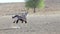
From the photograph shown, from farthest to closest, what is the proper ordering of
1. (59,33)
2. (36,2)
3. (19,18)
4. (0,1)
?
(0,1)
(36,2)
(19,18)
(59,33)

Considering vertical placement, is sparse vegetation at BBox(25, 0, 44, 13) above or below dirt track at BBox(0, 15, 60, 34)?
below

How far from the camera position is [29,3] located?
45094 mm

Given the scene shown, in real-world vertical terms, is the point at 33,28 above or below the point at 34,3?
above

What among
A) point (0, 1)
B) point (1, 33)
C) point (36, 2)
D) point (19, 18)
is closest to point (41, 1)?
point (36, 2)

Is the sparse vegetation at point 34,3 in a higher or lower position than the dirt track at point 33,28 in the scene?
lower

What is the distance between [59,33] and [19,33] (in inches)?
83.7

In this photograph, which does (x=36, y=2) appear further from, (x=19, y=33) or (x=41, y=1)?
(x=19, y=33)

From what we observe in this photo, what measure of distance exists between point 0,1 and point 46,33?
70468 mm

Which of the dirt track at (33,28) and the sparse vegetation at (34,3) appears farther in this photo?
the sparse vegetation at (34,3)

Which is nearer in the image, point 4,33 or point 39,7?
point 4,33

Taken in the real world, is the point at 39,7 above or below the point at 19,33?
below

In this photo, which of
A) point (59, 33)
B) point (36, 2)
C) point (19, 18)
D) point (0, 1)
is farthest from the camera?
point (0, 1)

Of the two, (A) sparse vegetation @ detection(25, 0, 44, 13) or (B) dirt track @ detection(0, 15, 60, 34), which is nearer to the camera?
(B) dirt track @ detection(0, 15, 60, 34)

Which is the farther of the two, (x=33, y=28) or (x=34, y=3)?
(x=34, y=3)
